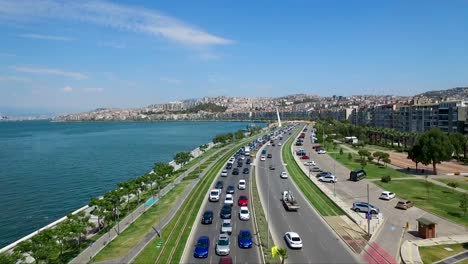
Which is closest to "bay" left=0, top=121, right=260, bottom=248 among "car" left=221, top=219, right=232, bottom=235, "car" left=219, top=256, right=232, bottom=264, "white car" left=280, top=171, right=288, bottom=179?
"car" left=221, top=219, right=232, bottom=235

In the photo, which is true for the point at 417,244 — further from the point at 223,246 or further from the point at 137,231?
the point at 137,231

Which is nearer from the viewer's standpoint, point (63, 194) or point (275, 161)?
point (63, 194)

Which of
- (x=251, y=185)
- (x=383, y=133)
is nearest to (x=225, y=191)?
(x=251, y=185)

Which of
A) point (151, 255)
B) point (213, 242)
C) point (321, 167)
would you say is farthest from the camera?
point (321, 167)

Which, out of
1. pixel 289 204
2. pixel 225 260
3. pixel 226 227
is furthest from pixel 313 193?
pixel 225 260

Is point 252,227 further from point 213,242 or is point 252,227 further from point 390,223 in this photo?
point 390,223

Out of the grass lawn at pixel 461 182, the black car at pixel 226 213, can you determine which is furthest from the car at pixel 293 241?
the grass lawn at pixel 461 182
